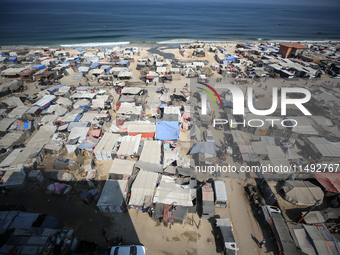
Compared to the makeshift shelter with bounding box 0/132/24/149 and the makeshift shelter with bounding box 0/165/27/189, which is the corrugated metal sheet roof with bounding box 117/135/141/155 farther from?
the makeshift shelter with bounding box 0/132/24/149

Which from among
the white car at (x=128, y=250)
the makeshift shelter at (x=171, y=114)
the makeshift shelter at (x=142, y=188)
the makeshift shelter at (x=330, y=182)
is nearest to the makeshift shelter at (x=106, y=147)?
the makeshift shelter at (x=142, y=188)

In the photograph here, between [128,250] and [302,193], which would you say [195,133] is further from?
[128,250]

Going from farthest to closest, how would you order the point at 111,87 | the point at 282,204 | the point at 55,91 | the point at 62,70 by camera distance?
the point at 62,70 → the point at 111,87 → the point at 55,91 → the point at 282,204

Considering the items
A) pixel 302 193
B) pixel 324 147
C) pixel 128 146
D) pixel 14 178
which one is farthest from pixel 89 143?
pixel 324 147

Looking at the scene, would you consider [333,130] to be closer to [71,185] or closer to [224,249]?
[224,249]

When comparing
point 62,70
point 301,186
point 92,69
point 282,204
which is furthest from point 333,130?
point 62,70

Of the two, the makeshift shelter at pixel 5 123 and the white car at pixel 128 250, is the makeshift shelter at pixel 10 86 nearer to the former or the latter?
the makeshift shelter at pixel 5 123
